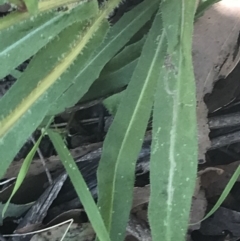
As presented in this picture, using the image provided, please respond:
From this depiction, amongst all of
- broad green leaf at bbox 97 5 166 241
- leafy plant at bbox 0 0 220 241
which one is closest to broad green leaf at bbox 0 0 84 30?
leafy plant at bbox 0 0 220 241

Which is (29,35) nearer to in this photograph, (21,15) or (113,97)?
(21,15)

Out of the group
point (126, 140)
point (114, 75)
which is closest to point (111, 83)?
point (114, 75)

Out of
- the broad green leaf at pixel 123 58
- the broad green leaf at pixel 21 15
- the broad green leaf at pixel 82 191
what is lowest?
the broad green leaf at pixel 82 191

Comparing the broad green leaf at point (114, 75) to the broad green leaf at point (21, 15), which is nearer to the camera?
the broad green leaf at point (21, 15)

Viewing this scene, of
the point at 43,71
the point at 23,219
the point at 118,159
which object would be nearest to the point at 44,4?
the point at 43,71

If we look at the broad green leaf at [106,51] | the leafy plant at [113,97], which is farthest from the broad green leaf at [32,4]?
the broad green leaf at [106,51]

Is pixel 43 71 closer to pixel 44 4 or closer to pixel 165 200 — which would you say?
pixel 44 4

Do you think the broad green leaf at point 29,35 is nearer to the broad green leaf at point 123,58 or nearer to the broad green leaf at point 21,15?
the broad green leaf at point 21,15
